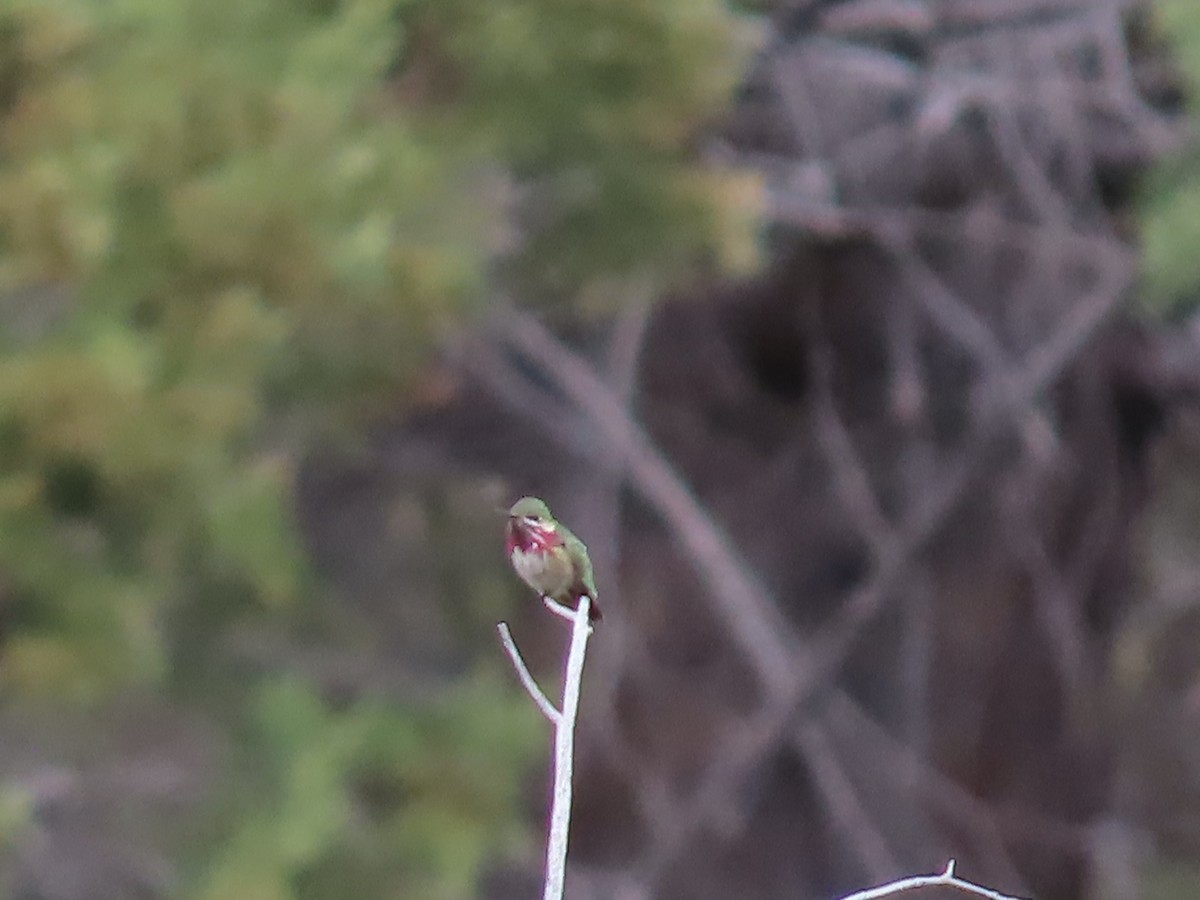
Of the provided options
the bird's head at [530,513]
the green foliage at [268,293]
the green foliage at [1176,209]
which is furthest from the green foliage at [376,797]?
the bird's head at [530,513]

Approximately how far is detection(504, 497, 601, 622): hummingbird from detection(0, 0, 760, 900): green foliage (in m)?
1.77

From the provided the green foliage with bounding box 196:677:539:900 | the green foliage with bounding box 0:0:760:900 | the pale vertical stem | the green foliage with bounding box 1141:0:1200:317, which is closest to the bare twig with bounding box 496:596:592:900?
the pale vertical stem

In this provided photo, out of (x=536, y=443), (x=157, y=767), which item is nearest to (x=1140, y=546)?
(x=536, y=443)

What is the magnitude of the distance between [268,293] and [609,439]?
8.98ft

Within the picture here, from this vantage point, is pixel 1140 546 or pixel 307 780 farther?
pixel 1140 546

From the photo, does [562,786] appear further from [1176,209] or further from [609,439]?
[609,439]

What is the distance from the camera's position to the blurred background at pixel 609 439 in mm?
3525

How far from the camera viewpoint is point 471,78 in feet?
13.8

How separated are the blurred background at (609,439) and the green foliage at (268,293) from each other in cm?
1

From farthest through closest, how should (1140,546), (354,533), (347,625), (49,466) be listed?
1. (1140,546)
2. (354,533)
3. (347,625)
4. (49,466)

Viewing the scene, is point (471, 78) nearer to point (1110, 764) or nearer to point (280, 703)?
point (280, 703)

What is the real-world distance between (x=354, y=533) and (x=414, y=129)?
134 centimetres

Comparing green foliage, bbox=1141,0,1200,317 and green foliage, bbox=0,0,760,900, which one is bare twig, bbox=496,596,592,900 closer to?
green foliage, bbox=0,0,760,900

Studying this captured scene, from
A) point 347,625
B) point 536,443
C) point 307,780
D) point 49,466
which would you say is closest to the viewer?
point 49,466
